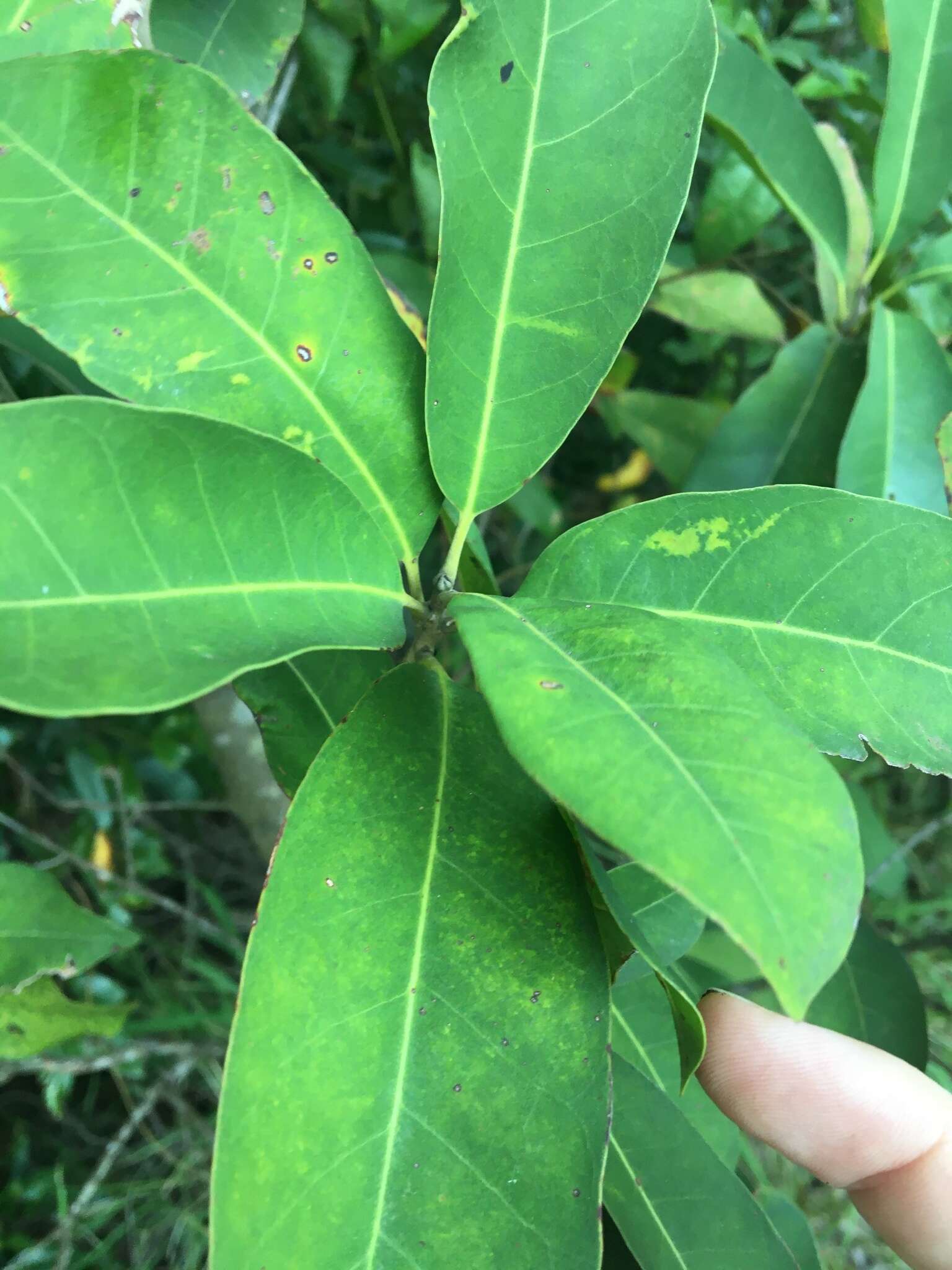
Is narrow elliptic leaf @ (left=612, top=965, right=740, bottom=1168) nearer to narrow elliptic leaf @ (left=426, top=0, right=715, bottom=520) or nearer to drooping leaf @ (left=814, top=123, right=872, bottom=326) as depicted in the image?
narrow elliptic leaf @ (left=426, top=0, right=715, bottom=520)

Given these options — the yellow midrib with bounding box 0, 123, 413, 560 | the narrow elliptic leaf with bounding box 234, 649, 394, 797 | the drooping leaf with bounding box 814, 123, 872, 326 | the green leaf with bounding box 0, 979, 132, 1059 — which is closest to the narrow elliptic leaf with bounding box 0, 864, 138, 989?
the green leaf with bounding box 0, 979, 132, 1059

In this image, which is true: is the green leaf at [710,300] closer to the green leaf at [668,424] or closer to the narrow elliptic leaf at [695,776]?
the green leaf at [668,424]

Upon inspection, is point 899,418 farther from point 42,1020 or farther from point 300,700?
point 42,1020

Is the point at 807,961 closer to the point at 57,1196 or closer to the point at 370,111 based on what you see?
the point at 370,111

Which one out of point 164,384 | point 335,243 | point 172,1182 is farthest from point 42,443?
point 172,1182

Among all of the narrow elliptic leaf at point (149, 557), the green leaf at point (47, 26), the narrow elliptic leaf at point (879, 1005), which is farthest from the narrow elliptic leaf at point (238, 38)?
the narrow elliptic leaf at point (879, 1005)
